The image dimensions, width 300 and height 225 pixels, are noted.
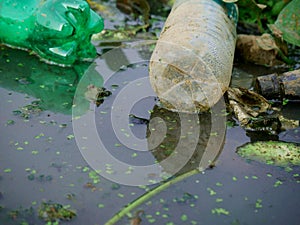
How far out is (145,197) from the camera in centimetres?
180

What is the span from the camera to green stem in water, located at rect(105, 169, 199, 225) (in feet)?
5.56

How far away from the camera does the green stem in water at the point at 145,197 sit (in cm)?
169

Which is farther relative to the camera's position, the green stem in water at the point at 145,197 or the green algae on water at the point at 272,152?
the green algae on water at the point at 272,152

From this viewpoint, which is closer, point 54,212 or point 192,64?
point 54,212

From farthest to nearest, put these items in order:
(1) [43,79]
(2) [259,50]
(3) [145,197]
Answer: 1. (2) [259,50]
2. (1) [43,79]
3. (3) [145,197]

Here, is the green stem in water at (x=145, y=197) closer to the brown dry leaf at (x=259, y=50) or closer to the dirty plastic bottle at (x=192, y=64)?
the dirty plastic bottle at (x=192, y=64)

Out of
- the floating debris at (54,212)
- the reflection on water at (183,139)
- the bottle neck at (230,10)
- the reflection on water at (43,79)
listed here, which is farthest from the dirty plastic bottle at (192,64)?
the floating debris at (54,212)

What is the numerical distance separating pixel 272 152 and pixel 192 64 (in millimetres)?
519

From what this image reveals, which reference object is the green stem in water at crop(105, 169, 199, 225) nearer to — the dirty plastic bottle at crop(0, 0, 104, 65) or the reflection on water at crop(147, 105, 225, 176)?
the reflection on water at crop(147, 105, 225, 176)

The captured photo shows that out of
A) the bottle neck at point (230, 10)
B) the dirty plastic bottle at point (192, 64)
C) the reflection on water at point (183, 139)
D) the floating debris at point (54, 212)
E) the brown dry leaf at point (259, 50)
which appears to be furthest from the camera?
the brown dry leaf at point (259, 50)

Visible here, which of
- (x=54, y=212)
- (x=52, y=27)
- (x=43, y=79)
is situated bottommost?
(x=43, y=79)

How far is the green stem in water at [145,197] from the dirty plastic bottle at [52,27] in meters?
1.15

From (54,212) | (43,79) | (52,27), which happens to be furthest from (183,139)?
(52,27)

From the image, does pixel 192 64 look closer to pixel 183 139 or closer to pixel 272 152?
pixel 183 139
